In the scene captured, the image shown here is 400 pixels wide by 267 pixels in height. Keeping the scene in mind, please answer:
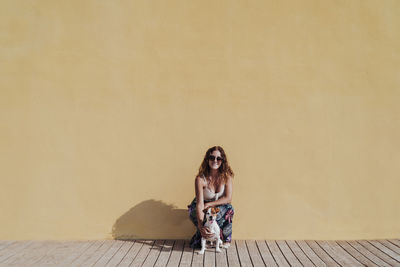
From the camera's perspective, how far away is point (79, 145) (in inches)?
169

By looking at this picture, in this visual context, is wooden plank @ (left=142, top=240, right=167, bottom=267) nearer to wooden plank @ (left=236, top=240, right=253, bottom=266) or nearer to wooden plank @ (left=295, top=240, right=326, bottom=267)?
wooden plank @ (left=236, top=240, right=253, bottom=266)

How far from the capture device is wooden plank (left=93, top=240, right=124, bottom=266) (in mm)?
3508

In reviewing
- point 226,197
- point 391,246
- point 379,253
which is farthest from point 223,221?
point 391,246

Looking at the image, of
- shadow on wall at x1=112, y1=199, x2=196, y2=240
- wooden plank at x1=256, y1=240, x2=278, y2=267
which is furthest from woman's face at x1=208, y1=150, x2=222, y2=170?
wooden plank at x1=256, y1=240, x2=278, y2=267

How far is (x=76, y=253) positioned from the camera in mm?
3771

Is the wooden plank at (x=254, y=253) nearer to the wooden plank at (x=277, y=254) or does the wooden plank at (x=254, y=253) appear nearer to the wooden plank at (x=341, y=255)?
the wooden plank at (x=277, y=254)

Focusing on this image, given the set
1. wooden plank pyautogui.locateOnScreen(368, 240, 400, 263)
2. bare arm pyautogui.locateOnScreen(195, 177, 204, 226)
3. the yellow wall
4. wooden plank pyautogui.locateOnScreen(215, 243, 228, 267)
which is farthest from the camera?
the yellow wall

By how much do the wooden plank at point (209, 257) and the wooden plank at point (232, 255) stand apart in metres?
0.14

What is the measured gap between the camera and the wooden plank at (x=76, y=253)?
350 cm

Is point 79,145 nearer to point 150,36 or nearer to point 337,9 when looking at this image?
point 150,36

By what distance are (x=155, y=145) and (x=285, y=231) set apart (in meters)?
1.70

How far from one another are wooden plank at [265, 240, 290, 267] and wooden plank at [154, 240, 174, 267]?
1.00 m

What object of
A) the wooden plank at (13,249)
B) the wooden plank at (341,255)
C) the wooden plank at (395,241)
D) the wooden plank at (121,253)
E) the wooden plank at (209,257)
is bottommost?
the wooden plank at (395,241)

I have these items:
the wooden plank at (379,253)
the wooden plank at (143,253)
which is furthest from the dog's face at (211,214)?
the wooden plank at (379,253)
